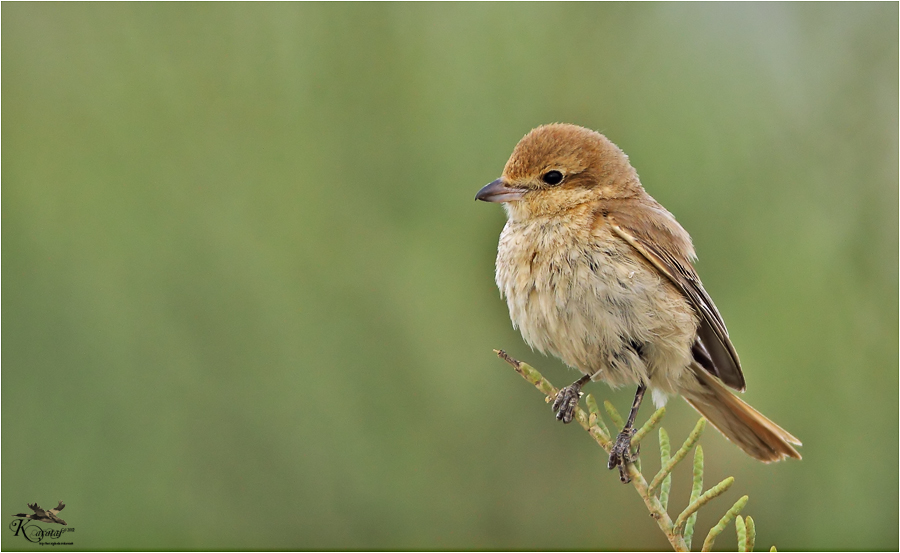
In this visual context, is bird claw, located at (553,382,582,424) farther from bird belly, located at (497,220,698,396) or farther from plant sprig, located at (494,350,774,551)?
plant sprig, located at (494,350,774,551)

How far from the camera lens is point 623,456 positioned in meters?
1.91

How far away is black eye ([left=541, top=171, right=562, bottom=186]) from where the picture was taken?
284cm

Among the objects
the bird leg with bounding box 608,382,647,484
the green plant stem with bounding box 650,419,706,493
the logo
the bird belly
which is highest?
the bird belly

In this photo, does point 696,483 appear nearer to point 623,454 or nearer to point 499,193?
point 623,454

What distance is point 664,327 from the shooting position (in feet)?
8.48

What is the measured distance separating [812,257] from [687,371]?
114 centimetres

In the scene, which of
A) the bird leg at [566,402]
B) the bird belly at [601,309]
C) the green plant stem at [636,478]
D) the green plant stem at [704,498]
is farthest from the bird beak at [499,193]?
the green plant stem at [704,498]

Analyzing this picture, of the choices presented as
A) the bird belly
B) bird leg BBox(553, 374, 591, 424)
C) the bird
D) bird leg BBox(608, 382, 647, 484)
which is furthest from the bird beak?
the bird

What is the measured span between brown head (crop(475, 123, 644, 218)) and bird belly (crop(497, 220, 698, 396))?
172mm

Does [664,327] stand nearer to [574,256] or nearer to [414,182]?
[574,256]

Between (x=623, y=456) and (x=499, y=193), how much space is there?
118 cm

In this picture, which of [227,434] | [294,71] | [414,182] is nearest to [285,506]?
[227,434]

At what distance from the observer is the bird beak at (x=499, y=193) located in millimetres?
2766

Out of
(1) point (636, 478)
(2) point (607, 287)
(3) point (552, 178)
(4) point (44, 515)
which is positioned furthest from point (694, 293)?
(4) point (44, 515)
